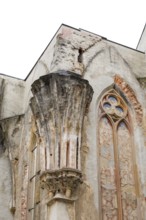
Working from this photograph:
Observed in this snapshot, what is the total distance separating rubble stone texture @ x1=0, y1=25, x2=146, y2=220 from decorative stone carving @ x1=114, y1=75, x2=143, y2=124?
0.03 metres

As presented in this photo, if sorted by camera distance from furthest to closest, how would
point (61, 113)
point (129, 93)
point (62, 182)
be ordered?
point (129, 93), point (61, 113), point (62, 182)

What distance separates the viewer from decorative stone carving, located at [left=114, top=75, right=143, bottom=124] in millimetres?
11484

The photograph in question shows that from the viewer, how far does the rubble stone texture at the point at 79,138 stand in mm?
9086

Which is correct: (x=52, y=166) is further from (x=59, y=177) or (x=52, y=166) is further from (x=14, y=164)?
(x=14, y=164)

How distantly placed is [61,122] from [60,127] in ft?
0.46

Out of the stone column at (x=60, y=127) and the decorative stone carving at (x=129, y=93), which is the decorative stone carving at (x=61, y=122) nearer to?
the stone column at (x=60, y=127)

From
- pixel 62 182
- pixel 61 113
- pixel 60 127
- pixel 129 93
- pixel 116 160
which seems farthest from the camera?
pixel 129 93

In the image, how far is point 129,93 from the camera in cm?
1171

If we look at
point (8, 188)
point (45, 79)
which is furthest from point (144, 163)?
point (8, 188)

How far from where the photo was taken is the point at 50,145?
374 inches

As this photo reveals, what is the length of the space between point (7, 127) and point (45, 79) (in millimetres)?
3124

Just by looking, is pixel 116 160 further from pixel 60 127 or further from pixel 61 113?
pixel 61 113

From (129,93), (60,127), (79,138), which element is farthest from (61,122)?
(129,93)

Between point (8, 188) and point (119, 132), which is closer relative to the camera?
point (119, 132)
